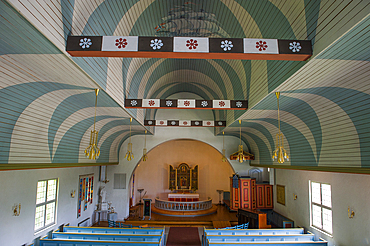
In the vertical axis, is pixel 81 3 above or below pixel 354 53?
above

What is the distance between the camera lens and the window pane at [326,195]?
8352 mm

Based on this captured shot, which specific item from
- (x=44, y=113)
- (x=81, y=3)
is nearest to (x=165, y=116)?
(x=44, y=113)

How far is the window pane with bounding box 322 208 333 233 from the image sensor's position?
26.9 feet

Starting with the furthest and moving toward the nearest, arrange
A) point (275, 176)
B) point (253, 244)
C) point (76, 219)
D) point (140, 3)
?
point (275, 176)
point (76, 219)
point (253, 244)
point (140, 3)

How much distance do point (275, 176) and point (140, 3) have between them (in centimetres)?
1123

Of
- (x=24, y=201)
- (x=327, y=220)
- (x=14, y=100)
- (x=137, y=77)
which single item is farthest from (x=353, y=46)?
(x=24, y=201)

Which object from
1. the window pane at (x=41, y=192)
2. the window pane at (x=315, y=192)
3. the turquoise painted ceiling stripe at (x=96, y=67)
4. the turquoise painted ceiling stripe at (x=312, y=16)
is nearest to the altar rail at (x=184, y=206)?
the window pane at (x=315, y=192)

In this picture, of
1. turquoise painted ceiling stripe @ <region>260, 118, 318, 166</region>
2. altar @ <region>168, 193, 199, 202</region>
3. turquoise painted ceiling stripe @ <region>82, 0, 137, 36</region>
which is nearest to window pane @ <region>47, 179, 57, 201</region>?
turquoise painted ceiling stripe @ <region>82, 0, 137, 36</region>

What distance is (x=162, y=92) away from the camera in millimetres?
13828

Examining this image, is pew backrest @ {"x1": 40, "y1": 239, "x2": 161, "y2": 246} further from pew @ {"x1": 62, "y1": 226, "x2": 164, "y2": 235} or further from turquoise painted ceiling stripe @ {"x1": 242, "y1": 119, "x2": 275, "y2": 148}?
turquoise painted ceiling stripe @ {"x1": 242, "y1": 119, "x2": 275, "y2": 148}

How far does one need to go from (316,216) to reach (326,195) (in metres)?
1.14

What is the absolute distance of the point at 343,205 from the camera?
24.3 ft

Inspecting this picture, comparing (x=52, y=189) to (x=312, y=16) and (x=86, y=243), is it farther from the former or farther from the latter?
(x=312, y=16)

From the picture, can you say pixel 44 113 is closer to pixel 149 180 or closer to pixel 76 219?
pixel 76 219
